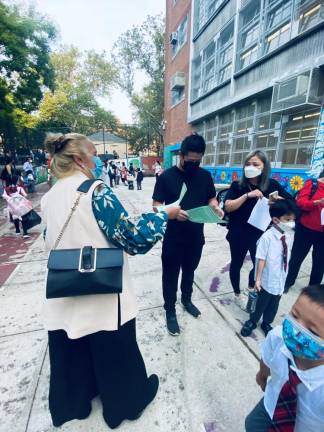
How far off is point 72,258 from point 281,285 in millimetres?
1809

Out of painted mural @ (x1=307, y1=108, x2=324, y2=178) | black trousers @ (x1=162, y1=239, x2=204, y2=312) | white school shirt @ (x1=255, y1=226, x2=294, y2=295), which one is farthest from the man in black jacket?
painted mural @ (x1=307, y1=108, x2=324, y2=178)

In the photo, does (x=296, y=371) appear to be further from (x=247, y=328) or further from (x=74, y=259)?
(x=247, y=328)

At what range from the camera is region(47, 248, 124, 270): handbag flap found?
3.34 ft

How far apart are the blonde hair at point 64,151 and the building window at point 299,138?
253 inches

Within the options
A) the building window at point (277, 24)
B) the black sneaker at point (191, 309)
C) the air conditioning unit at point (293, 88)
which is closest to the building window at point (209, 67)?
the building window at point (277, 24)

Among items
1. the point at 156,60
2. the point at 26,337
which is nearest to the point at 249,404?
the point at 26,337

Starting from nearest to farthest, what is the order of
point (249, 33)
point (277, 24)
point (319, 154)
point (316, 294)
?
point (316, 294), point (319, 154), point (277, 24), point (249, 33)

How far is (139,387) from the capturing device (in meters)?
1.48

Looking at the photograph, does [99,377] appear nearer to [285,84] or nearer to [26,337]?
[26,337]

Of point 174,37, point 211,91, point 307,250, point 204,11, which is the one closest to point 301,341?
point 307,250

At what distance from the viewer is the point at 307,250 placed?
2.80 metres

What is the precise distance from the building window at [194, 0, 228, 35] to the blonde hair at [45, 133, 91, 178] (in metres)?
12.1

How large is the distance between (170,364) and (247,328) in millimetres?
839

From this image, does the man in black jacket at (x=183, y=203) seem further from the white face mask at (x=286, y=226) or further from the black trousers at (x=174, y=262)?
the white face mask at (x=286, y=226)
